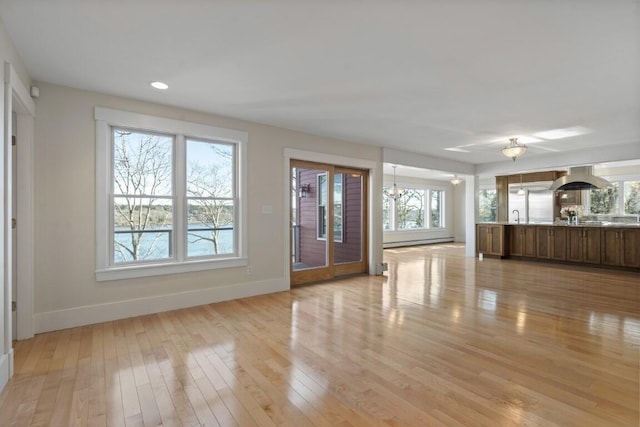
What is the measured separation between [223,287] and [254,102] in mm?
2533

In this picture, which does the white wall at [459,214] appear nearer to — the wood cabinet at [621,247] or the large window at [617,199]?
the large window at [617,199]

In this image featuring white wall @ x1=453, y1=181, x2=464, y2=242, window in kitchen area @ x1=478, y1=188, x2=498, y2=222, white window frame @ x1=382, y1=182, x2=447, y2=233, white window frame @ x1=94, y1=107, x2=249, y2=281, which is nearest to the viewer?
white window frame @ x1=94, y1=107, x2=249, y2=281

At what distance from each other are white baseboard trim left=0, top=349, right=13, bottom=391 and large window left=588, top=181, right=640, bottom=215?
11998mm

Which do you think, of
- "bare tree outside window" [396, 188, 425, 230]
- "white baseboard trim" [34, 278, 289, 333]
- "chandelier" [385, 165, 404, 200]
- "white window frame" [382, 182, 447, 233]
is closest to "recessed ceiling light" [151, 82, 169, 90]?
"white baseboard trim" [34, 278, 289, 333]

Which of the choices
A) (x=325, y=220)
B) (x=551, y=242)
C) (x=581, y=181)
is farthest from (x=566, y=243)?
(x=325, y=220)

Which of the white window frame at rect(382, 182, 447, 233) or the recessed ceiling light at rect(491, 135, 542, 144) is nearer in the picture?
the recessed ceiling light at rect(491, 135, 542, 144)

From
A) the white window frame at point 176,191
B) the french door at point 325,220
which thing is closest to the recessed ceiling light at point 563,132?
the french door at point 325,220

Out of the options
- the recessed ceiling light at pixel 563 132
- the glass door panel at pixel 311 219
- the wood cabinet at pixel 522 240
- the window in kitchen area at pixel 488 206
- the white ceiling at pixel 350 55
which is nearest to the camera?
the white ceiling at pixel 350 55

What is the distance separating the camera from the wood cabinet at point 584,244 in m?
6.93

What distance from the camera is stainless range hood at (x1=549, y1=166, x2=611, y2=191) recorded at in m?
7.38

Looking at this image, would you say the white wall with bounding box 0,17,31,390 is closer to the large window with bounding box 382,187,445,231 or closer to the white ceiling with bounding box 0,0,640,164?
the white ceiling with bounding box 0,0,640,164

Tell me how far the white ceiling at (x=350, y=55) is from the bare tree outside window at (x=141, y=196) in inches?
22.5

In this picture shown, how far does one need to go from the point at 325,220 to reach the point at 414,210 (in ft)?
23.8

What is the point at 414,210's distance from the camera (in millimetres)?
12188
